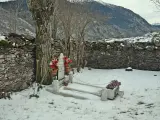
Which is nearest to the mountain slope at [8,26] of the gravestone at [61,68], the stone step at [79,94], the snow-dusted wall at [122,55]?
the snow-dusted wall at [122,55]

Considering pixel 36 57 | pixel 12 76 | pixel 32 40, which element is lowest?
pixel 12 76

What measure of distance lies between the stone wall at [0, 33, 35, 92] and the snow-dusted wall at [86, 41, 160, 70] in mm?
6841

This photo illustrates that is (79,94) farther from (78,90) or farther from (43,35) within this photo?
(43,35)

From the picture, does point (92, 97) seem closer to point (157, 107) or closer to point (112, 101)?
point (112, 101)

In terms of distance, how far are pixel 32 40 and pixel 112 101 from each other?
450 cm

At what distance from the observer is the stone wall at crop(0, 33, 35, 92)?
889cm

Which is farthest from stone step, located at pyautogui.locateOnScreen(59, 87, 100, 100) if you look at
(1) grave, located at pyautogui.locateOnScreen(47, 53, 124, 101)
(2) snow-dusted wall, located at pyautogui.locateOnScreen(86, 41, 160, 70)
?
(2) snow-dusted wall, located at pyautogui.locateOnScreen(86, 41, 160, 70)

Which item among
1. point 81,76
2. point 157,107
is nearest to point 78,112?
point 157,107

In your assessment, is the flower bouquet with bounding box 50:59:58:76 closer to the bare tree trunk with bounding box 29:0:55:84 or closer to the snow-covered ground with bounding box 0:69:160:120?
the bare tree trunk with bounding box 29:0:55:84

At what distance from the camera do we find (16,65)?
31.4ft

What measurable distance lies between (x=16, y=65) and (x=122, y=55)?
8.74 metres

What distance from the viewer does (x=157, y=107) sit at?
26.7ft

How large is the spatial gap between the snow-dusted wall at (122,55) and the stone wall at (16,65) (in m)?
6.84

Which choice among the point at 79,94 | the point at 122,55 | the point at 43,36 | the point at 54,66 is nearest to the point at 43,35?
the point at 43,36
